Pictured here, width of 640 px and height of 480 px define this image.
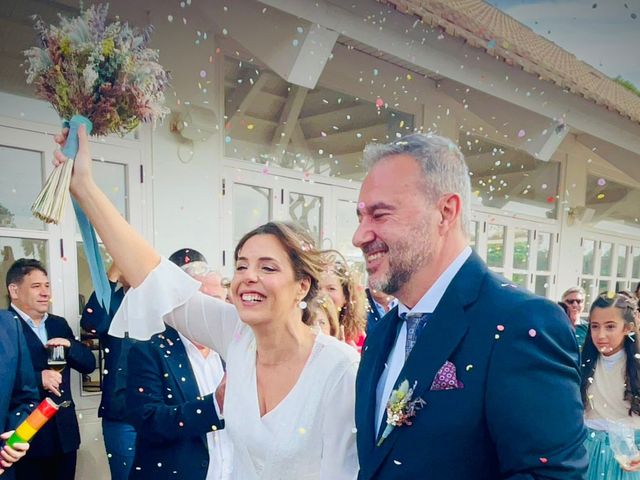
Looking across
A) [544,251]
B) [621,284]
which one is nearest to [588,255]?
[544,251]

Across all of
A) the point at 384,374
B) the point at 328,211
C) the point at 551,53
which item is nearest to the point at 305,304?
the point at 384,374

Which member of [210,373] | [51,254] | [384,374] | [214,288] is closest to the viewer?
[384,374]

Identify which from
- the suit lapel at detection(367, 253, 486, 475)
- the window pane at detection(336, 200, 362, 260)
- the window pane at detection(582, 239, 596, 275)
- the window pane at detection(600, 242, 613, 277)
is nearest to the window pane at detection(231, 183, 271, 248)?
the window pane at detection(336, 200, 362, 260)

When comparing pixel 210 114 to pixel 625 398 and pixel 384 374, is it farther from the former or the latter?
pixel 625 398

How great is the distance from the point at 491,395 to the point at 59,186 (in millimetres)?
1198

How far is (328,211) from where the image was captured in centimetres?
500

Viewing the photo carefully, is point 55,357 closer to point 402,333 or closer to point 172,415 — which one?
point 172,415

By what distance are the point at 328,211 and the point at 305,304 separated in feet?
11.0

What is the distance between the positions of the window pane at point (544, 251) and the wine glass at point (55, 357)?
7143 mm

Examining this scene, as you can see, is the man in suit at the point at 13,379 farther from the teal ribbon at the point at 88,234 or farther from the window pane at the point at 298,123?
the window pane at the point at 298,123

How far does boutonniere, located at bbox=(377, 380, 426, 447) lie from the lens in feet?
3.07

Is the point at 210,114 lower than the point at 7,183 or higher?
higher

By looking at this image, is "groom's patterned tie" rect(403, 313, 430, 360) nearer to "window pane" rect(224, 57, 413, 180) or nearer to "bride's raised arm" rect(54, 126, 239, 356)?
"bride's raised arm" rect(54, 126, 239, 356)

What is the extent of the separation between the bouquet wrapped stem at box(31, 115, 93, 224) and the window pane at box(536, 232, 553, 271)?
303 inches
